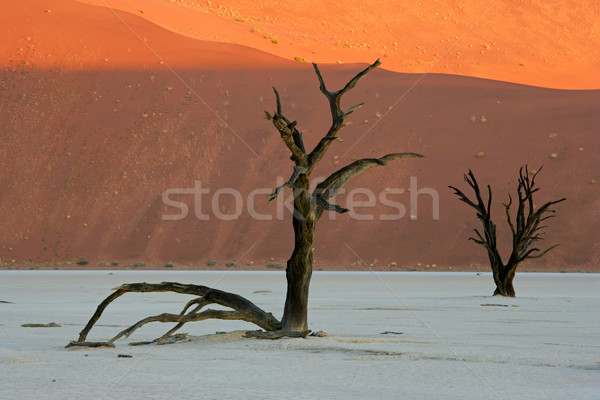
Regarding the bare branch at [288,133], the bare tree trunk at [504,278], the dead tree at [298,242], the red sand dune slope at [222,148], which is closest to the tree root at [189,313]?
the dead tree at [298,242]

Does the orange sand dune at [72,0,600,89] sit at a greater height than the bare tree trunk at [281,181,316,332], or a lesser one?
greater

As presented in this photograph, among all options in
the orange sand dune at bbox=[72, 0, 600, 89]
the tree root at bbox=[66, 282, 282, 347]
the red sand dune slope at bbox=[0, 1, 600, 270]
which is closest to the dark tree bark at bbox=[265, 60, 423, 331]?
the tree root at bbox=[66, 282, 282, 347]

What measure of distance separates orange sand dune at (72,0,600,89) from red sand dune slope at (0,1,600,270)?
7.79 metres

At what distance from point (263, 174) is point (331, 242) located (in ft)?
24.8

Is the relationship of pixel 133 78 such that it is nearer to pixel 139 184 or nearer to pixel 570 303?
pixel 139 184

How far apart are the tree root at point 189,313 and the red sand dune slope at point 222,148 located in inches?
1760

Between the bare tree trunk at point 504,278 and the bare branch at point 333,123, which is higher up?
the bare branch at point 333,123

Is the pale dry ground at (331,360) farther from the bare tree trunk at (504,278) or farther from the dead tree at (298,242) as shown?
the bare tree trunk at (504,278)

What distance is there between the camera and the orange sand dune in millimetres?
82188

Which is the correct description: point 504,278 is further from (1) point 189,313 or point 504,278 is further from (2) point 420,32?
(2) point 420,32

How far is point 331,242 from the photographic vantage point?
5872 cm

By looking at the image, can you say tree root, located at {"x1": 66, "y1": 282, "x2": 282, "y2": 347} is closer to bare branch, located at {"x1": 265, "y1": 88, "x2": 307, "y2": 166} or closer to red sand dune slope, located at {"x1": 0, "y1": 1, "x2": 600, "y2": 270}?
bare branch, located at {"x1": 265, "y1": 88, "x2": 307, "y2": 166}

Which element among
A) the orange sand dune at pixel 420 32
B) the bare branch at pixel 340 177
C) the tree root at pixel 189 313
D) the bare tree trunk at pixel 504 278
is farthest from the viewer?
the orange sand dune at pixel 420 32

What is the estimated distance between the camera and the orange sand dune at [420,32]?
82.2 metres
